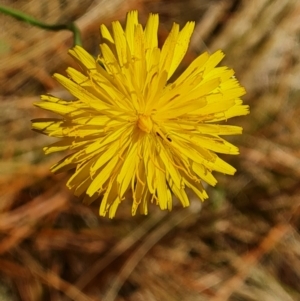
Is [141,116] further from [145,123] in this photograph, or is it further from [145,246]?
[145,246]

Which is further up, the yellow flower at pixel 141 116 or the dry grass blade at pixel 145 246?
the yellow flower at pixel 141 116

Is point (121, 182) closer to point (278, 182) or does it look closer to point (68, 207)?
point (68, 207)

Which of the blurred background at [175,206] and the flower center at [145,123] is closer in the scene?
the flower center at [145,123]

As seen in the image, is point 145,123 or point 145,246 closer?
point 145,123

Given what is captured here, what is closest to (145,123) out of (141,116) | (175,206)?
(141,116)

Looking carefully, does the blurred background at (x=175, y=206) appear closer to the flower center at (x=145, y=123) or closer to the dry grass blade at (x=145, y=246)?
the dry grass blade at (x=145, y=246)

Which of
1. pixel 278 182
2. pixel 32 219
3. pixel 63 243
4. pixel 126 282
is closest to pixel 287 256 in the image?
pixel 278 182

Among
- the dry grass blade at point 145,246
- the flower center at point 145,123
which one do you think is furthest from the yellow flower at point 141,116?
the dry grass blade at point 145,246
